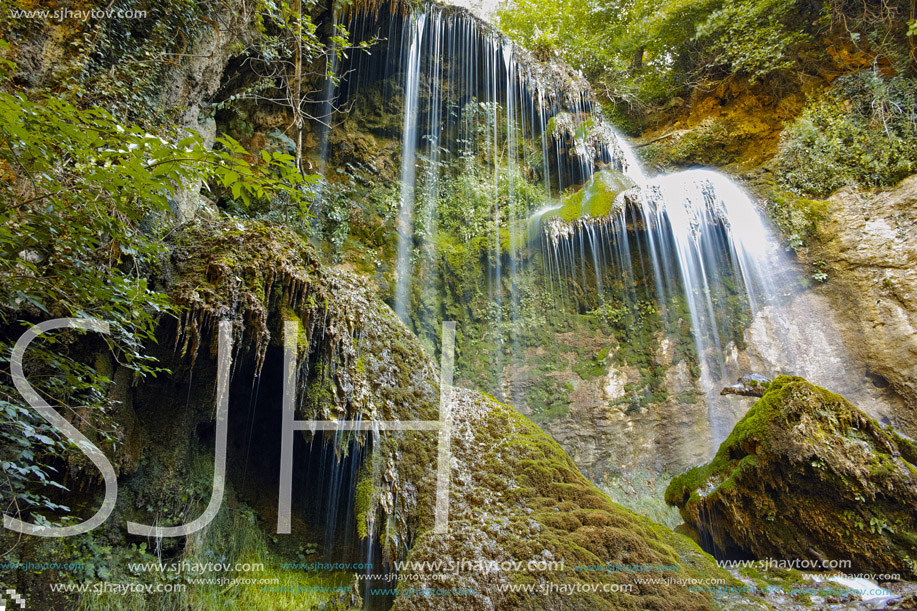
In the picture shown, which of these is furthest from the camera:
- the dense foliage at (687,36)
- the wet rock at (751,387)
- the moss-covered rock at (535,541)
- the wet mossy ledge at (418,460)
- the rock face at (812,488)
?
the dense foliage at (687,36)

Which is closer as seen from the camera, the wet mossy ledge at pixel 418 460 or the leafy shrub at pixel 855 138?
the wet mossy ledge at pixel 418 460

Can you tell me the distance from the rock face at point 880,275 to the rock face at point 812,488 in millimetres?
4801

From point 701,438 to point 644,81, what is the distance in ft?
35.4

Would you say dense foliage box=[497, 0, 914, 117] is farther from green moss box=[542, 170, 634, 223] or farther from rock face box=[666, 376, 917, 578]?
rock face box=[666, 376, 917, 578]

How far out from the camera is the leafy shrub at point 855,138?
991cm

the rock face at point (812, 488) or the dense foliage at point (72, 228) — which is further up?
the dense foliage at point (72, 228)

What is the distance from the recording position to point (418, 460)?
439 cm

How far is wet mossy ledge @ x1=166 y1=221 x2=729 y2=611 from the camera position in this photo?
364cm

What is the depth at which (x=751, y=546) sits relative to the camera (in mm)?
5496

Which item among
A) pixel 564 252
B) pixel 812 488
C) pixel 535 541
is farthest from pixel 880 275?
pixel 535 541

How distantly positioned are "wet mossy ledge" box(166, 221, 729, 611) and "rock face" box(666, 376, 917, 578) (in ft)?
5.53

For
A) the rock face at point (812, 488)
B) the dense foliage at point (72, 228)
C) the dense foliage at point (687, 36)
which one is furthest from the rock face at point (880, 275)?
the dense foliage at point (72, 228)

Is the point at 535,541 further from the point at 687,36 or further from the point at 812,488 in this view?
the point at 687,36

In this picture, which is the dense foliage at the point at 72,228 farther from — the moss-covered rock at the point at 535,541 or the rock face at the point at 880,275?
the rock face at the point at 880,275
